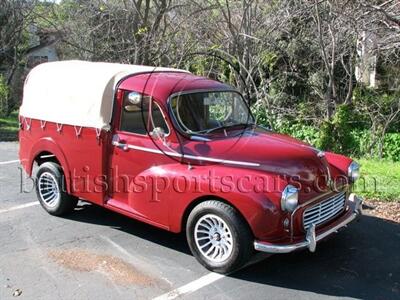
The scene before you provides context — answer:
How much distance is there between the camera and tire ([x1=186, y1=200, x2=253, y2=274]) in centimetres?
456

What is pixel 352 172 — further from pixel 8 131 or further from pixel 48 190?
pixel 8 131

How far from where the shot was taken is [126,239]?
5.66 metres

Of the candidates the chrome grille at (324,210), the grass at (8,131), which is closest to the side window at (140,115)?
the chrome grille at (324,210)

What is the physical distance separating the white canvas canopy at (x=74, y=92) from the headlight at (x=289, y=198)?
2295 mm

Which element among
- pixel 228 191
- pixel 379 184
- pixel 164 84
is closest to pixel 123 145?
pixel 164 84

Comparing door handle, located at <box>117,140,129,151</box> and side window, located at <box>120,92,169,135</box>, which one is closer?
side window, located at <box>120,92,169,135</box>

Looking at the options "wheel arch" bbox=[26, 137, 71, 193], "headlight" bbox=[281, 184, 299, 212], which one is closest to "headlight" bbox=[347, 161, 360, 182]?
"headlight" bbox=[281, 184, 299, 212]

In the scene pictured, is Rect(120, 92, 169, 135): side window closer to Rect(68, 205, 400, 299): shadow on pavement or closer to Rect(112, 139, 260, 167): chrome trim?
Rect(112, 139, 260, 167): chrome trim

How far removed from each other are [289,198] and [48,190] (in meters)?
3.54

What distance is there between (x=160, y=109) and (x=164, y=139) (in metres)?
0.35

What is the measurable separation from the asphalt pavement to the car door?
456mm

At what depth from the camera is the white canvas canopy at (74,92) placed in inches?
224

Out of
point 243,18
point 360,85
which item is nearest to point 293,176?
point 243,18

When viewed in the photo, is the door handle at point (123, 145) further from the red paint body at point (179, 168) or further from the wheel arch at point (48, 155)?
the wheel arch at point (48, 155)
